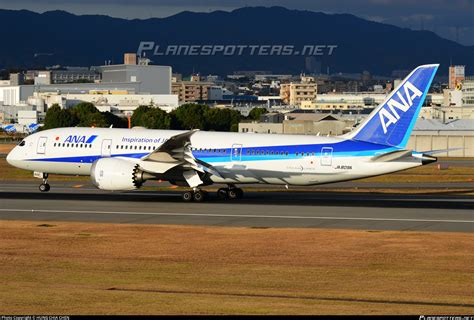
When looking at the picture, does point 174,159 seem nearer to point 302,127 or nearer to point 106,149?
point 106,149

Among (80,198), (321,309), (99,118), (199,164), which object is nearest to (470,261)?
(321,309)

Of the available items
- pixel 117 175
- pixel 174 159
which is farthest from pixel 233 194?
pixel 117 175

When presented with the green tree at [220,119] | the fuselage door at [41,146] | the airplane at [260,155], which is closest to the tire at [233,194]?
the airplane at [260,155]

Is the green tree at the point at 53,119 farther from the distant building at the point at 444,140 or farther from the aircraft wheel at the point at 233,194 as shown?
the aircraft wheel at the point at 233,194

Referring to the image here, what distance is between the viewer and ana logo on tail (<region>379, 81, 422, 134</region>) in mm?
53072

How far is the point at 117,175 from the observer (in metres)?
53.3

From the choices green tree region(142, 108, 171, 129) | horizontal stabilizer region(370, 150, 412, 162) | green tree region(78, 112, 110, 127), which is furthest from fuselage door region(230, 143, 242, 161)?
green tree region(142, 108, 171, 129)

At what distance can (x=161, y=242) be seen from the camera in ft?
129

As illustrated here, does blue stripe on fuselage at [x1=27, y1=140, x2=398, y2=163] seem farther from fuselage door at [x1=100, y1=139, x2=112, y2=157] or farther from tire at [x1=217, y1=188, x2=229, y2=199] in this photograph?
tire at [x1=217, y1=188, x2=229, y2=199]

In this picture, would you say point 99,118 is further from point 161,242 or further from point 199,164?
point 161,242

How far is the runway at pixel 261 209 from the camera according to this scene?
150 feet

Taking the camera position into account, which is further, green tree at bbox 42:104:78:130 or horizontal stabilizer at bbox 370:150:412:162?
green tree at bbox 42:104:78:130

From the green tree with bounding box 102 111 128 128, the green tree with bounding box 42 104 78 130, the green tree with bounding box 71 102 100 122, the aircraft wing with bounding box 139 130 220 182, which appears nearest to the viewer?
the aircraft wing with bounding box 139 130 220 182

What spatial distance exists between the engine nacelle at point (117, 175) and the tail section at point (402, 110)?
12.7 m
